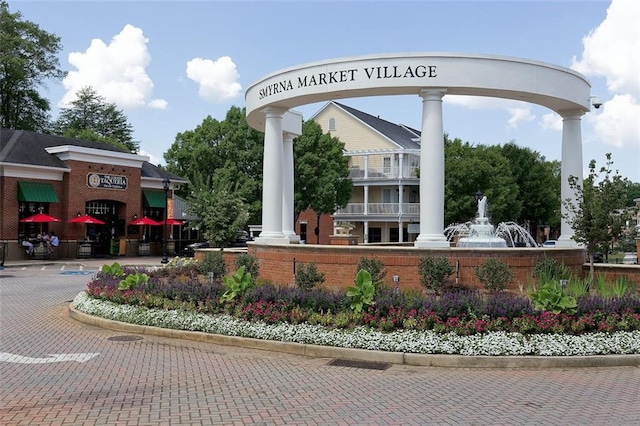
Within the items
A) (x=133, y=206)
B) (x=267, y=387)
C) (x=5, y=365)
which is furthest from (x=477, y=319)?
(x=133, y=206)

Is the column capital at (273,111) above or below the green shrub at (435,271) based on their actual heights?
above

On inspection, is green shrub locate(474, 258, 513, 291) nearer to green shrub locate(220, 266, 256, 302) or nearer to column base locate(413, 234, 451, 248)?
column base locate(413, 234, 451, 248)

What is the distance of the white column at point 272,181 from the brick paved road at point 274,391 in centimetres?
762

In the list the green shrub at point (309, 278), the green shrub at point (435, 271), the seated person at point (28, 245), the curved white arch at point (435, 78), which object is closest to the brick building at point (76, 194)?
the seated person at point (28, 245)

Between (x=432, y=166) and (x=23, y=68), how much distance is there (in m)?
52.1

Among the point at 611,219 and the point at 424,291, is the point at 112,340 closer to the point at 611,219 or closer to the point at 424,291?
the point at 424,291

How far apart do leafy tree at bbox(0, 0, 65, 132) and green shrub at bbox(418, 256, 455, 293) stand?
4984cm

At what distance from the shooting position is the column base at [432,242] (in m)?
15.7

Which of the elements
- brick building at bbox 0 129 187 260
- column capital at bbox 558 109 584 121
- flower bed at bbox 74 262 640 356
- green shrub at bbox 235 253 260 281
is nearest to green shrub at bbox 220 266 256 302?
flower bed at bbox 74 262 640 356

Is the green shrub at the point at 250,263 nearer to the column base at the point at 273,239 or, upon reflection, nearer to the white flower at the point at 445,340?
the column base at the point at 273,239

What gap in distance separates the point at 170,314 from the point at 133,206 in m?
30.8

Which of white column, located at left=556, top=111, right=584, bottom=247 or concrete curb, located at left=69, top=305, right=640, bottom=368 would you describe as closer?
concrete curb, located at left=69, top=305, right=640, bottom=368

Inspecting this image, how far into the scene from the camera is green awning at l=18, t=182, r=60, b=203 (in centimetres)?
3456

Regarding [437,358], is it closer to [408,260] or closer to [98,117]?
[408,260]
